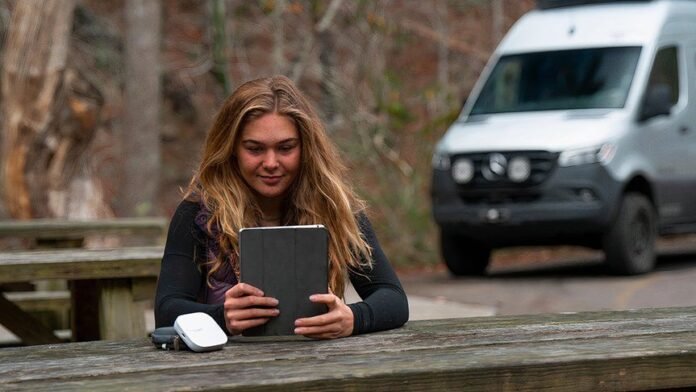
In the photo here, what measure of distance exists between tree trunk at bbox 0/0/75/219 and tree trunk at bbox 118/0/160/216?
323cm

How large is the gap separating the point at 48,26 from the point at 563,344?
27.1 ft

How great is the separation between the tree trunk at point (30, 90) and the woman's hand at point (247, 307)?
25.2 feet

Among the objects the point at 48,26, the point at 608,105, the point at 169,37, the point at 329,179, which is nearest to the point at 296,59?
the point at 169,37

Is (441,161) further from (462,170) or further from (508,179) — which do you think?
(508,179)

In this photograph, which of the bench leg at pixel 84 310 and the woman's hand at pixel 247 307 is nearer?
the woman's hand at pixel 247 307

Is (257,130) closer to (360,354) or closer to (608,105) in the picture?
(360,354)

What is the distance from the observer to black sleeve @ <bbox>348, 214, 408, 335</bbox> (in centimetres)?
404

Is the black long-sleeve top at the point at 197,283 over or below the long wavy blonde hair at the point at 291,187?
below

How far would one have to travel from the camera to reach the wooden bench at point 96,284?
5.77 metres

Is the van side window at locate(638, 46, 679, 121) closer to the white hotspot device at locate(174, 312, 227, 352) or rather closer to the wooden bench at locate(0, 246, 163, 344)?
the wooden bench at locate(0, 246, 163, 344)


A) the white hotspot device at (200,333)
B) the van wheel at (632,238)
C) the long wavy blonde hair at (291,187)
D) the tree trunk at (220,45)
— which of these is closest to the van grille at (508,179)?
the van wheel at (632,238)

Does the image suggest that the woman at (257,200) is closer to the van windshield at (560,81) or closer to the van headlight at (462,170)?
the van headlight at (462,170)

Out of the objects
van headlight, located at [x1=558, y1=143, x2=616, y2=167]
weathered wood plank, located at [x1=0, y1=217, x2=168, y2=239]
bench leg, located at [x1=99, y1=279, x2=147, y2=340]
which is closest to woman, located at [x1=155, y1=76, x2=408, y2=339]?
bench leg, located at [x1=99, y1=279, x2=147, y2=340]

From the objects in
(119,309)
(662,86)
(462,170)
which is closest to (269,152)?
(119,309)
